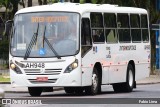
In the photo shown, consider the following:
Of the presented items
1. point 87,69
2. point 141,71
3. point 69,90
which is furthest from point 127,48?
point 87,69

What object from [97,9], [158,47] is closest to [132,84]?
[97,9]

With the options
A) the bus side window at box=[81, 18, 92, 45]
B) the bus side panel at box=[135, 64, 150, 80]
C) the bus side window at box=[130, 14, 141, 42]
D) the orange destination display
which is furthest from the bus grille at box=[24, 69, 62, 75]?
the bus side panel at box=[135, 64, 150, 80]

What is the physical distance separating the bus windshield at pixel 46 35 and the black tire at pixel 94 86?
4.84 ft

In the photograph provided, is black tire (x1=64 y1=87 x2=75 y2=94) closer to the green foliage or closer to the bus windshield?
the bus windshield

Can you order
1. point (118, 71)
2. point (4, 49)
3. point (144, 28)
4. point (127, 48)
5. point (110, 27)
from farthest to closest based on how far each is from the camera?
point (4, 49) < point (144, 28) < point (127, 48) < point (118, 71) < point (110, 27)

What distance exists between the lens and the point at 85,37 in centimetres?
2533

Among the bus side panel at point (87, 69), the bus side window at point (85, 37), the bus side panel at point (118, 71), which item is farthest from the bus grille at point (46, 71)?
the bus side panel at point (118, 71)

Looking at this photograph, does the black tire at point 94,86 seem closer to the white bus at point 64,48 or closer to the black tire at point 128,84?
the white bus at point 64,48

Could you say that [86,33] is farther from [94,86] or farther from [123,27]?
[123,27]

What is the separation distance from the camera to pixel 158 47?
5291 centimetres

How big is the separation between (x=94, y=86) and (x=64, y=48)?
195cm

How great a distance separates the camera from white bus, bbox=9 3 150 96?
972 inches

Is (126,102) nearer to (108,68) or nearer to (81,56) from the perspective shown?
(81,56)

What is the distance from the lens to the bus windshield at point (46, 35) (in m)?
24.9
